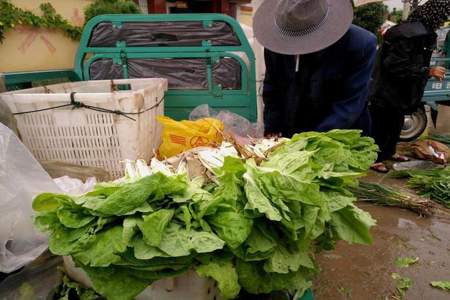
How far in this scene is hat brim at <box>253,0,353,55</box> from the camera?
7.00 ft

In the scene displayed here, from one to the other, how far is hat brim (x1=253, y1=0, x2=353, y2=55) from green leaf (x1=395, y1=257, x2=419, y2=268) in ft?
6.92

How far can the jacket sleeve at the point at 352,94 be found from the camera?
8.07 ft

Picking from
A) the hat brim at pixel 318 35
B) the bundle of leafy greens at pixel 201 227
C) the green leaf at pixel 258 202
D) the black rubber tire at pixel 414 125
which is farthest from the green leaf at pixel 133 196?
the black rubber tire at pixel 414 125

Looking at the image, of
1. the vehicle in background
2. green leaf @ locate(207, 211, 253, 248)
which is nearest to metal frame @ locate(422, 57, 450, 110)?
the vehicle in background

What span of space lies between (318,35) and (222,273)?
1.65m

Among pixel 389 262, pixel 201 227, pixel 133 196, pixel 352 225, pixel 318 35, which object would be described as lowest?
pixel 389 262

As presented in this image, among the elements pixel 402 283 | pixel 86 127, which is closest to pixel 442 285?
pixel 402 283

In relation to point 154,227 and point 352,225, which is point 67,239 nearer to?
point 154,227

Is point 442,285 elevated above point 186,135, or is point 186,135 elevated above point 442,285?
point 186,135

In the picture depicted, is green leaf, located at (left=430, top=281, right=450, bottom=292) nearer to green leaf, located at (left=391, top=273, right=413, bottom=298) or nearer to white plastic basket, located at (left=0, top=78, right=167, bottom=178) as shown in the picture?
green leaf, located at (left=391, top=273, right=413, bottom=298)

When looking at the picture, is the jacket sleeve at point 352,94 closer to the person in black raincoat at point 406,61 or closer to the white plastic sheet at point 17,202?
the white plastic sheet at point 17,202

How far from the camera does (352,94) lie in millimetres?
2516

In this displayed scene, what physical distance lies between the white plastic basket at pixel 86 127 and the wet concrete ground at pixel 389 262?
1.87 m

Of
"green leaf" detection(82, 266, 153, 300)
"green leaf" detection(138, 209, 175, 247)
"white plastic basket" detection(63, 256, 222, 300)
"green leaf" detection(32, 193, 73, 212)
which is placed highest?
"green leaf" detection(32, 193, 73, 212)
